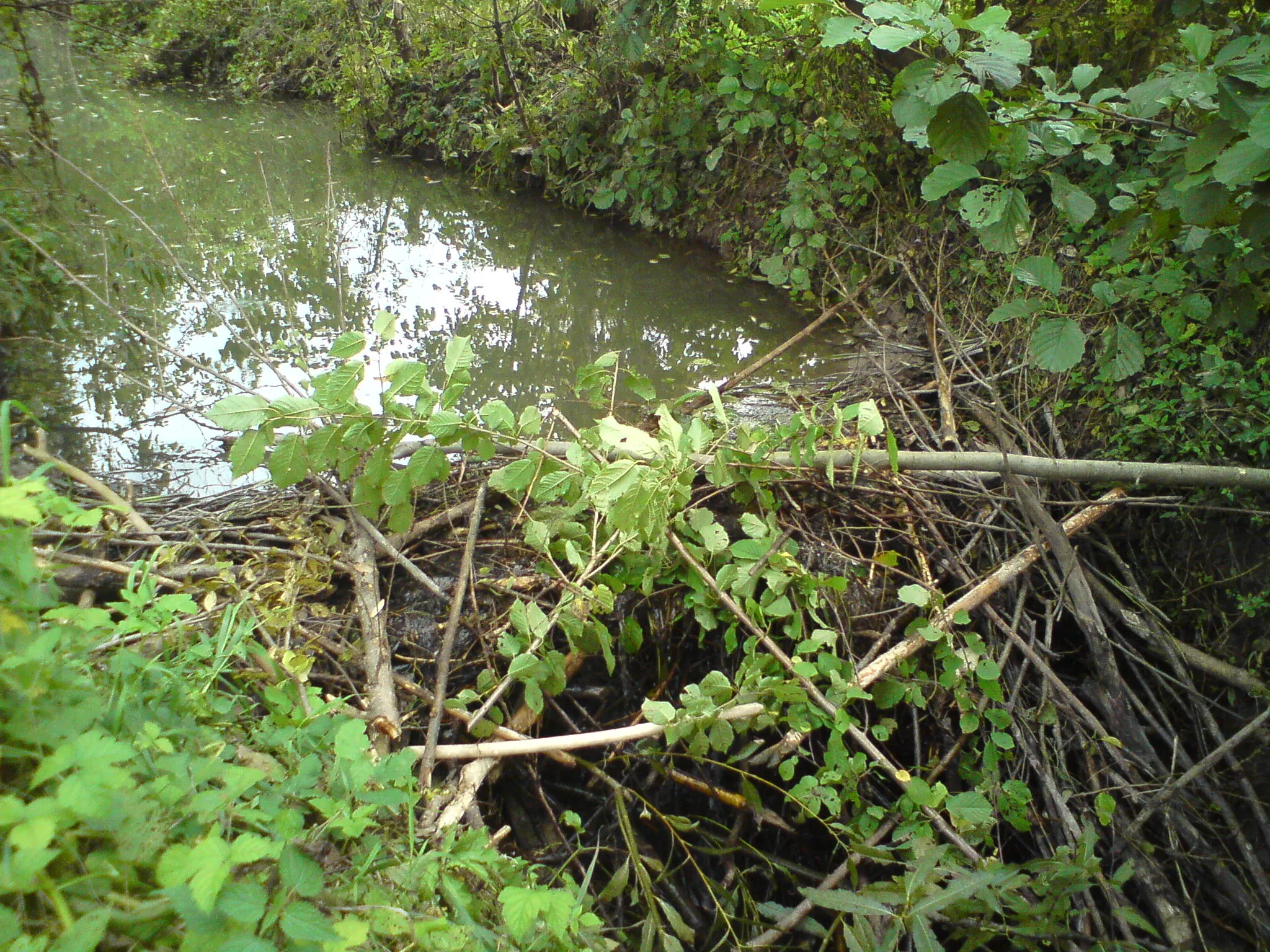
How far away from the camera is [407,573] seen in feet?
6.51

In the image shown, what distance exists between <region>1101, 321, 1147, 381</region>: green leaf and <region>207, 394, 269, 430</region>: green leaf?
5.58 feet

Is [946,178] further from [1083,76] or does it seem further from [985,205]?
[1083,76]

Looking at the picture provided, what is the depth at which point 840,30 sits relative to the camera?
1289 mm

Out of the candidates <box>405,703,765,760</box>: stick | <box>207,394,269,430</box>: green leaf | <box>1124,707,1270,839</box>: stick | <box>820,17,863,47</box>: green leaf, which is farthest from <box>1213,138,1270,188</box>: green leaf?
<box>207,394,269,430</box>: green leaf

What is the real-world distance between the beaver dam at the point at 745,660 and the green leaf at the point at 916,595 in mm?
66

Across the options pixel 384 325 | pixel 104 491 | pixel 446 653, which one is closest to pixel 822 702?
pixel 446 653

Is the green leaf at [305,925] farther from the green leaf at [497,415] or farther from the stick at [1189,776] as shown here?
the stick at [1189,776]

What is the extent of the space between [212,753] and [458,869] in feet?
1.31

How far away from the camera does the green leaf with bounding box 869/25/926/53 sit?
3.88 ft

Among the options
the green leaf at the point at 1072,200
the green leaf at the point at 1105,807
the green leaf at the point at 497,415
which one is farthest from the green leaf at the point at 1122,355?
the green leaf at the point at 497,415

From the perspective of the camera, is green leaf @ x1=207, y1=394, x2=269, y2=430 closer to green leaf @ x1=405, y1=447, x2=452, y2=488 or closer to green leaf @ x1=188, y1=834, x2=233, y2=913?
green leaf @ x1=405, y1=447, x2=452, y2=488

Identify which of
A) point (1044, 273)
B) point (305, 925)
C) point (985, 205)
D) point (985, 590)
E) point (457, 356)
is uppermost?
point (985, 205)

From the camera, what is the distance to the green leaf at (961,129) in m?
1.26

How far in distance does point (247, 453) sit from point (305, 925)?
963mm
